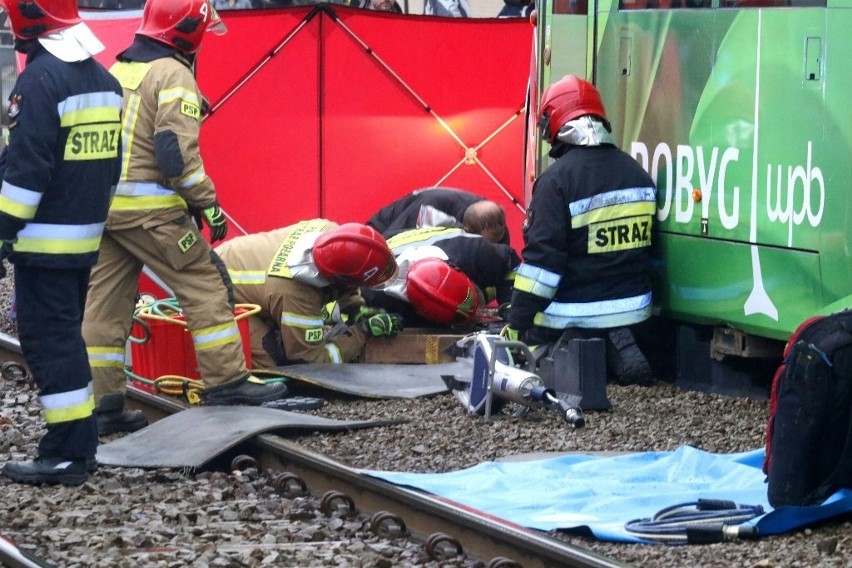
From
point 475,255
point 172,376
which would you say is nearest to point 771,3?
point 475,255

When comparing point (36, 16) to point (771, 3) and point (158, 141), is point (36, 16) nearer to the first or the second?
point (158, 141)

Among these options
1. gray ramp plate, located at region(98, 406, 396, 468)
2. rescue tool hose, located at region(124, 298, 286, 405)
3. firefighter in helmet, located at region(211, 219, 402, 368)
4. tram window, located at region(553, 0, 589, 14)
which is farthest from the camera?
tram window, located at region(553, 0, 589, 14)

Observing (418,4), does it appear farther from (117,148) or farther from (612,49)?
(117,148)

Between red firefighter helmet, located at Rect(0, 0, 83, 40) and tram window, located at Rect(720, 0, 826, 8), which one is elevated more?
tram window, located at Rect(720, 0, 826, 8)

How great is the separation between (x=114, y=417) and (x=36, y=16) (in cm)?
220

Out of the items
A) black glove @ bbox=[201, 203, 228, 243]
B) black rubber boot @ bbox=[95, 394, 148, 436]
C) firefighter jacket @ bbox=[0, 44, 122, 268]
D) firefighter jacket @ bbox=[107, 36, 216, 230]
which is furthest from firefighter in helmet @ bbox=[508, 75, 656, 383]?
firefighter jacket @ bbox=[0, 44, 122, 268]

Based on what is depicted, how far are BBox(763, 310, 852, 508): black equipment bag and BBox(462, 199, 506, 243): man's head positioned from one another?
4865mm

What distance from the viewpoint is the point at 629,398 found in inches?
335

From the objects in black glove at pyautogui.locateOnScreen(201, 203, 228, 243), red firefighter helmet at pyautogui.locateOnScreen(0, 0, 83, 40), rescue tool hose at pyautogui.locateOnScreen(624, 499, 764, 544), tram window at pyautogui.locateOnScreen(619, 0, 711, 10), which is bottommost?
rescue tool hose at pyautogui.locateOnScreen(624, 499, 764, 544)

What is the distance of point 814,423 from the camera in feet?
19.0

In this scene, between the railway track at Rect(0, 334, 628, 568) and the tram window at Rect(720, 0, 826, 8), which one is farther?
the tram window at Rect(720, 0, 826, 8)

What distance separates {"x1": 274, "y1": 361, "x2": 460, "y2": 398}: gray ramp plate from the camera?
340 inches

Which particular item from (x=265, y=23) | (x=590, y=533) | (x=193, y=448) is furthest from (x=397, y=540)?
(x=265, y=23)

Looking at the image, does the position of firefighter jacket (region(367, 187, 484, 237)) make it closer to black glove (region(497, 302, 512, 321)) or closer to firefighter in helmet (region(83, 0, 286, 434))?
black glove (region(497, 302, 512, 321))
